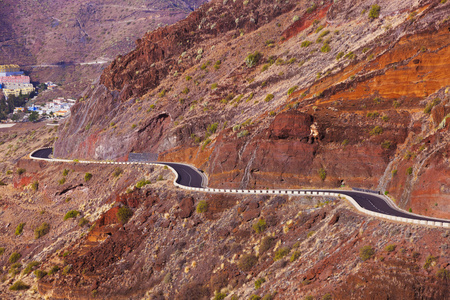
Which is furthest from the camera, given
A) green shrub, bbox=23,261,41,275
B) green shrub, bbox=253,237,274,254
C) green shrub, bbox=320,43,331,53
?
green shrub, bbox=320,43,331,53

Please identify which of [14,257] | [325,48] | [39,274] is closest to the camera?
[39,274]

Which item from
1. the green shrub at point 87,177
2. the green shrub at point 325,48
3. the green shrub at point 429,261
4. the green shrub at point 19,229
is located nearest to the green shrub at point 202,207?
the green shrub at point 429,261

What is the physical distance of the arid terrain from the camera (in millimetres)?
24797

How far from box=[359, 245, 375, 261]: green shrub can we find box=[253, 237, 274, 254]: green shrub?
7409 millimetres

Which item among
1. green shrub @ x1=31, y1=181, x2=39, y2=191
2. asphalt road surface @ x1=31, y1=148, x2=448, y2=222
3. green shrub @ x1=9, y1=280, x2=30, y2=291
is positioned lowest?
green shrub @ x1=9, y1=280, x2=30, y2=291

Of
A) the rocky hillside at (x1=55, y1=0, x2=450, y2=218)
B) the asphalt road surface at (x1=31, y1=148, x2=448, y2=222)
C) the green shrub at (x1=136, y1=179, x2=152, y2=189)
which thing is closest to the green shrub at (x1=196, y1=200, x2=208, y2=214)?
the rocky hillside at (x1=55, y1=0, x2=450, y2=218)

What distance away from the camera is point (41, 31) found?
616 feet

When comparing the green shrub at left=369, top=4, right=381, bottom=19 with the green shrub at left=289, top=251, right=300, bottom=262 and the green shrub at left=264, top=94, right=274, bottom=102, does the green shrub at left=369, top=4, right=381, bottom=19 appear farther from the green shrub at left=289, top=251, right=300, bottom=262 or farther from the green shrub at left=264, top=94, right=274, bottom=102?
→ the green shrub at left=289, top=251, right=300, bottom=262

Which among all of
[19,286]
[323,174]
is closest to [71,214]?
[19,286]

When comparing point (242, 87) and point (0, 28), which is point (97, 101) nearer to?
point (242, 87)

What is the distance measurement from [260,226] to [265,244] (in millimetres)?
1844

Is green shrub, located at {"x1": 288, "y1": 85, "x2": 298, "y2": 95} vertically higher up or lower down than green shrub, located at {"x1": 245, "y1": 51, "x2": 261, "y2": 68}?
lower down

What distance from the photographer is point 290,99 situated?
43344mm

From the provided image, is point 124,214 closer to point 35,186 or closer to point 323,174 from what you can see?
point 323,174
